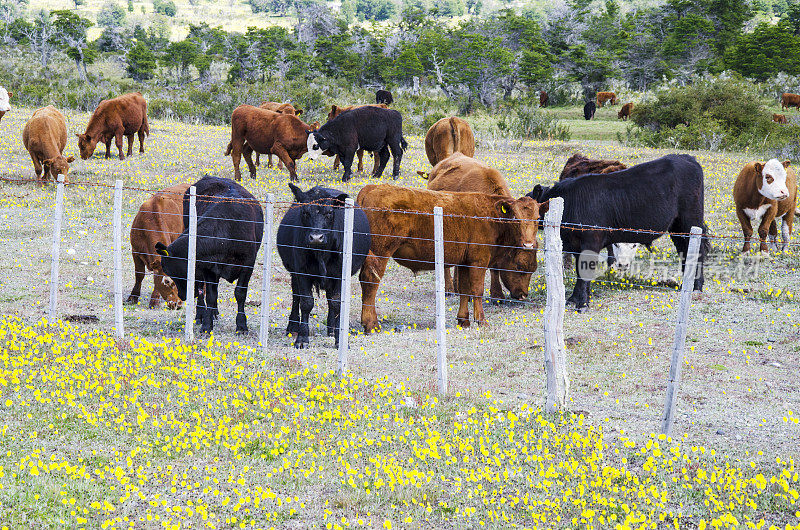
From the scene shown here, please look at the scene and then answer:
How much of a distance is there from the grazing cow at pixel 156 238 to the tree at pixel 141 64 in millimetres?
46786

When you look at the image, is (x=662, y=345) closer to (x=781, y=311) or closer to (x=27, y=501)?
(x=781, y=311)

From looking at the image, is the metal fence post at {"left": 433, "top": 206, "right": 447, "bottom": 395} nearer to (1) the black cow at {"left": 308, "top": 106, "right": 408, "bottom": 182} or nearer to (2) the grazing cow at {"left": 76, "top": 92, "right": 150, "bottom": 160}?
(1) the black cow at {"left": 308, "top": 106, "right": 408, "bottom": 182}

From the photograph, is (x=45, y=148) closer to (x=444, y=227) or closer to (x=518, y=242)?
(x=444, y=227)

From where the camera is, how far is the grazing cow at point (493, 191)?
12.0 metres

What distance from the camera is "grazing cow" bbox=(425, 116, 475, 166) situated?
18.7 metres

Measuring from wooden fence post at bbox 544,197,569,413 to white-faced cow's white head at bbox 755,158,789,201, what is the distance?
776 centimetres

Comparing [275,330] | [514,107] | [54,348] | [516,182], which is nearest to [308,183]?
[516,182]

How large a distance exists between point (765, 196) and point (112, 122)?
1630 centimetres

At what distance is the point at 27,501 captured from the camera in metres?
5.23

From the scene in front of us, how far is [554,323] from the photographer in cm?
732

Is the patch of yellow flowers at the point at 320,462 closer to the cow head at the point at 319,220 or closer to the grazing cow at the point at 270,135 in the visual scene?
the cow head at the point at 319,220

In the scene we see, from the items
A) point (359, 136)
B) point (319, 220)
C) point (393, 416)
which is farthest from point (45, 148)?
point (393, 416)

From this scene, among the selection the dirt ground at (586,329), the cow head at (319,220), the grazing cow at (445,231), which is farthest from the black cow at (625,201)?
the cow head at (319,220)

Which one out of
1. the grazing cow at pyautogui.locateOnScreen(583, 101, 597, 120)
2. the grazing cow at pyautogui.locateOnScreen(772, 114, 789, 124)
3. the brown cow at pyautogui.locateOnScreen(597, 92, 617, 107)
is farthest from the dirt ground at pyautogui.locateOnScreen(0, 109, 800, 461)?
the brown cow at pyautogui.locateOnScreen(597, 92, 617, 107)
